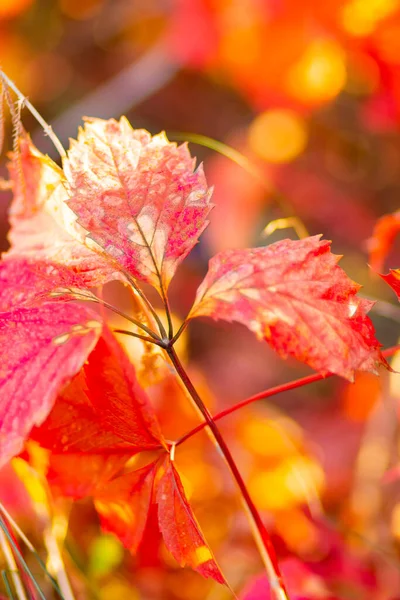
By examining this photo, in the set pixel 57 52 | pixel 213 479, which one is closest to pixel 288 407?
pixel 213 479

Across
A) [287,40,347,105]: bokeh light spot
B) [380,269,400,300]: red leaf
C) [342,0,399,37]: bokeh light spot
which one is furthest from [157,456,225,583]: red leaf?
[287,40,347,105]: bokeh light spot

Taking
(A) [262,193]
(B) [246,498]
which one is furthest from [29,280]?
(A) [262,193]

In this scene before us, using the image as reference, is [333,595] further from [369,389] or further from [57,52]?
[57,52]

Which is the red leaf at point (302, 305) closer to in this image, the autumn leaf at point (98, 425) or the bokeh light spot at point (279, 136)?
the autumn leaf at point (98, 425)

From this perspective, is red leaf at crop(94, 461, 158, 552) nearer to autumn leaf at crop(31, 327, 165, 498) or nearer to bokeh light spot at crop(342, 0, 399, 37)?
autumn leaf at crop(31, 327, 165, 498)

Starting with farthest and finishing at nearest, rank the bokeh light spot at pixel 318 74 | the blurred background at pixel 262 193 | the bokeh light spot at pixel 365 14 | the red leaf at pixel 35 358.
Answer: the bokeh light spot at pixel 318 74, the bokeh light spot at pixel 365 14, the blurred background at pixel 262 193, the red leaf at pixel 35 358

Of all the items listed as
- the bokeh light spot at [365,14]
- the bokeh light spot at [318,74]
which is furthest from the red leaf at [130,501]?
the bokeh light spot at [318,74]
